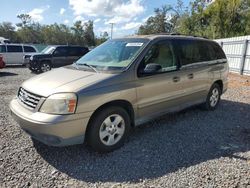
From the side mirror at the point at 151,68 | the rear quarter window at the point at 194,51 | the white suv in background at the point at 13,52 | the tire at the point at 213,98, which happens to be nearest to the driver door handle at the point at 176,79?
the rear quarter window at the point at 194,51

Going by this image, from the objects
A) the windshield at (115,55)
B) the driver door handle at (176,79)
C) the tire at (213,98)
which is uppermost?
the windshield at (115,55)

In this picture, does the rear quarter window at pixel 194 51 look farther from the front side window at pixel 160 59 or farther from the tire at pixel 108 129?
the tire at pixel 108 129

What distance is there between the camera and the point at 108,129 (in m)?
3.50

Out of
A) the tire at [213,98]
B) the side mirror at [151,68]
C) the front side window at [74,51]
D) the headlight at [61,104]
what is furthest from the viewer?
the front side window at [74,51]

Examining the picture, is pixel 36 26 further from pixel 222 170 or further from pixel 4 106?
pixel 222 170

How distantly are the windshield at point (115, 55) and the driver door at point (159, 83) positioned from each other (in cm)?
24

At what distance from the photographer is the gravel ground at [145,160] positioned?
114 inches

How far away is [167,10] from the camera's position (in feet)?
159

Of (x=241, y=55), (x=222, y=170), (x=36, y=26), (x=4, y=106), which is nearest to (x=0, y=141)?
(x=4, y=106)

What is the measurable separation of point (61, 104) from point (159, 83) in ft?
6.02

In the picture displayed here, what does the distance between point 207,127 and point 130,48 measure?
7.59ft

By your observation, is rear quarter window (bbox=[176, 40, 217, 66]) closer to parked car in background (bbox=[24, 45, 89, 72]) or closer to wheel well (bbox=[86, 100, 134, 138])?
wheel well (bbox=[86, 100, 134, 138])

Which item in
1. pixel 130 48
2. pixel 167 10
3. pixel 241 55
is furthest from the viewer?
pixel 167 10

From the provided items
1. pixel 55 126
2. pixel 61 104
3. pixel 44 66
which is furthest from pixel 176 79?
pixel 44 66
